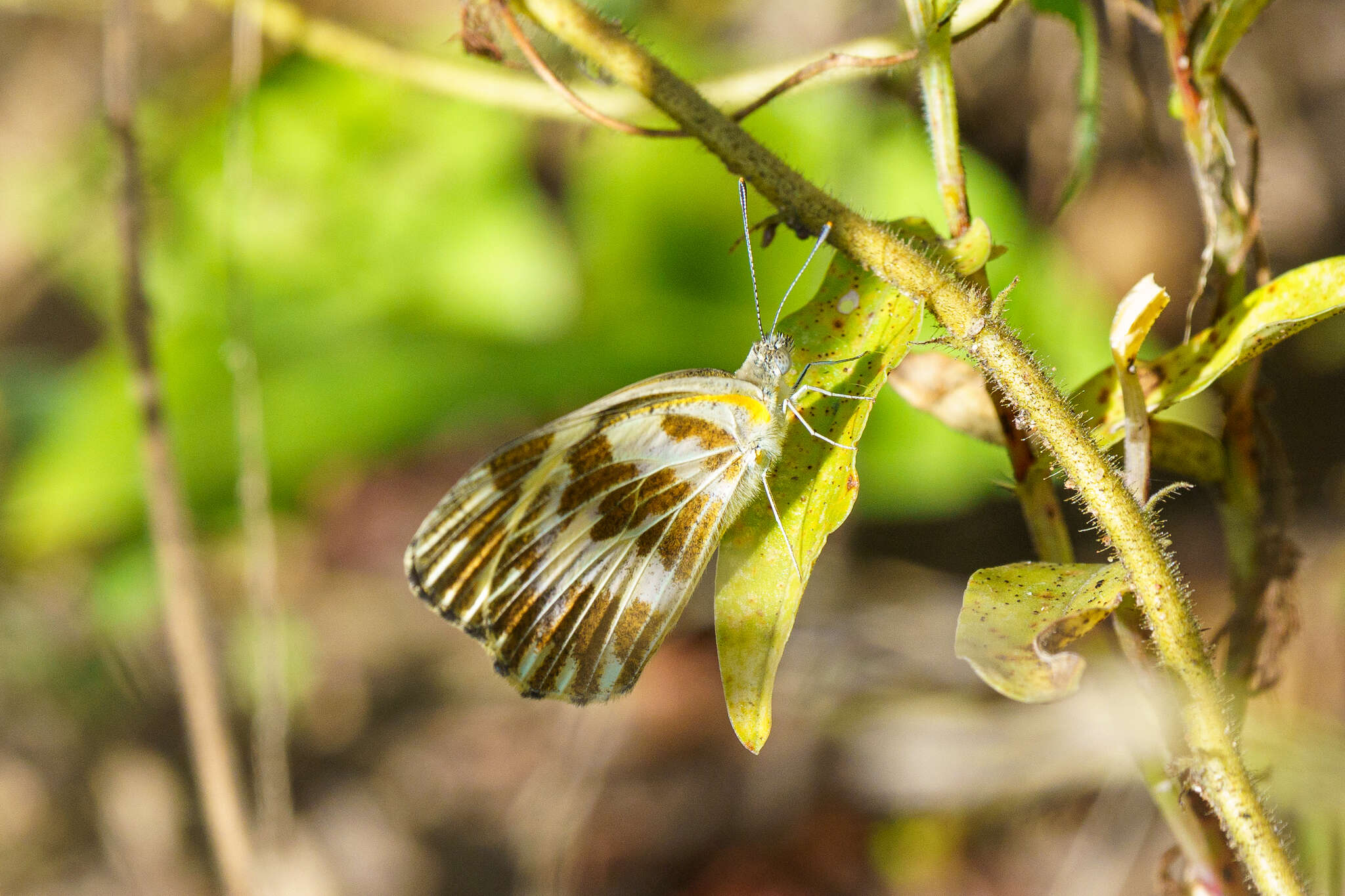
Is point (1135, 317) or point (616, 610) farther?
point (616, 610)

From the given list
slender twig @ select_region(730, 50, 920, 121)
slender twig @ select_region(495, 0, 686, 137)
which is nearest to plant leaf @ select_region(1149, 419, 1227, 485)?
slender twig @ select_region(730, 50, 920, 121)

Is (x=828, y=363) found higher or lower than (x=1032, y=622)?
higher

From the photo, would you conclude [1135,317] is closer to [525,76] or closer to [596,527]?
[596,527]

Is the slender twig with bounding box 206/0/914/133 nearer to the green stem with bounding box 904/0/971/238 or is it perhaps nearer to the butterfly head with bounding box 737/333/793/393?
the green stem with bounding box 904/0/971/238

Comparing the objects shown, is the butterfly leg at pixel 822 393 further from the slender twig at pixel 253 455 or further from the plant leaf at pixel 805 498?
the slender twig at pixel 253 455

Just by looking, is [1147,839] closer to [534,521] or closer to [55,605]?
[534,521]

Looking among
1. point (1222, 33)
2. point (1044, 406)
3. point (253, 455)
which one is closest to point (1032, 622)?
point (1044, 406)

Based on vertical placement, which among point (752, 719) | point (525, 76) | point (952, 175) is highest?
point (525, 76)
